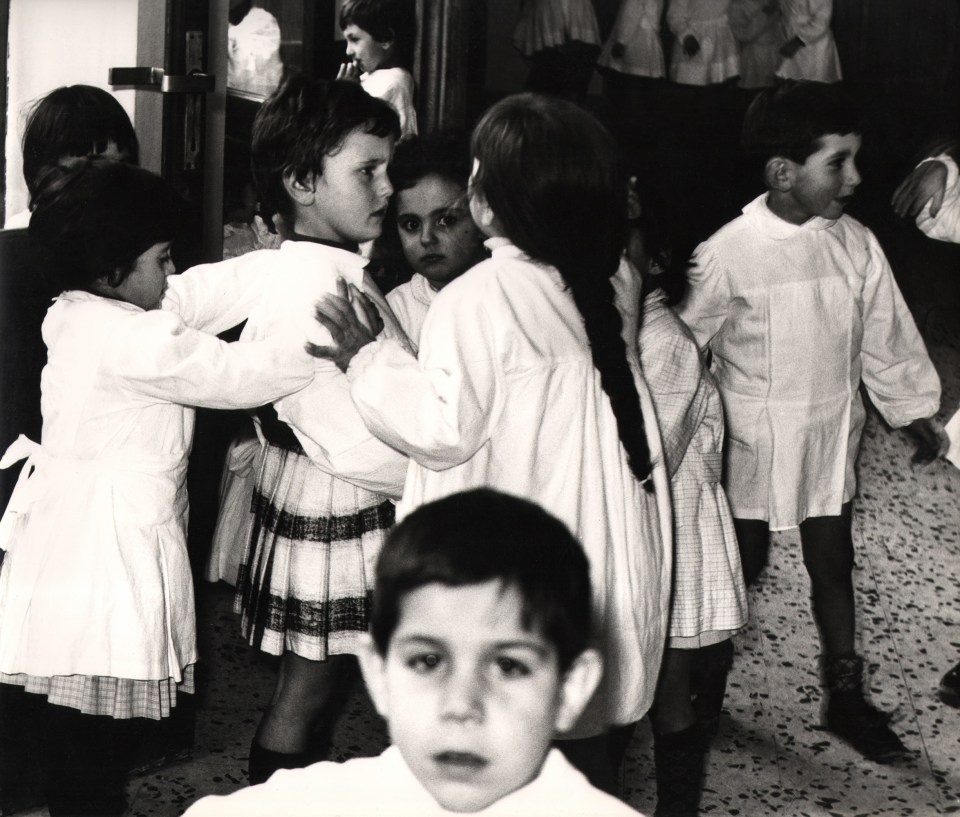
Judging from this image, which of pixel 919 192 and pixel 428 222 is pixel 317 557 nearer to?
pixel 428 222

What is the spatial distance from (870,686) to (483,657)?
1.02 m

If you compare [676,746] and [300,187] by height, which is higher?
[300,187]

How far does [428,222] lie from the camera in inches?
67.0

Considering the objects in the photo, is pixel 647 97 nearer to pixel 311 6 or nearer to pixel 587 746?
pixel 311 6

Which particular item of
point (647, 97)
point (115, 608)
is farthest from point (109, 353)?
point (647, 97)

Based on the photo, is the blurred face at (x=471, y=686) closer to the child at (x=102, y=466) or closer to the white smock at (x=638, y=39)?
the child at (x=102, y=466)

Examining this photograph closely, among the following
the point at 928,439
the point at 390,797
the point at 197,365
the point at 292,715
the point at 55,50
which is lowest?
the point at 292,715

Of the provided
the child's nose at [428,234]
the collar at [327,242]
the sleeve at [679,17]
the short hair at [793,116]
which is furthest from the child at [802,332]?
the collar at [327,242]

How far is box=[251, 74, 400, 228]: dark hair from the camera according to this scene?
1.66 meters

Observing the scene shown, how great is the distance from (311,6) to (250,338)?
437 mm

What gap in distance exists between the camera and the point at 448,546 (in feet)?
4.03

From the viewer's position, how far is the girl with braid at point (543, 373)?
1484 mm

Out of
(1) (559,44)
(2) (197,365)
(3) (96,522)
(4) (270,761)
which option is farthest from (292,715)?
(1) (559,44)

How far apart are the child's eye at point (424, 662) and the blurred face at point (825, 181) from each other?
90cm
